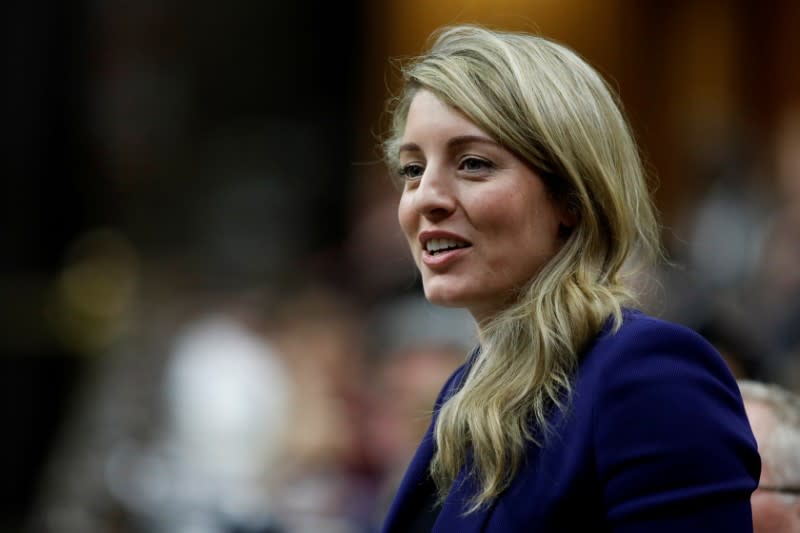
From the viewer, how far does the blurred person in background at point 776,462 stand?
2.17 m

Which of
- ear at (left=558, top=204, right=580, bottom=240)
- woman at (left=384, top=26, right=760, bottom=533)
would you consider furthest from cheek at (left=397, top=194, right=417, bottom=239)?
ear at (left=558, top=204, right=580, bottom=240)

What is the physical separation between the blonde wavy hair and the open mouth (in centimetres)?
12

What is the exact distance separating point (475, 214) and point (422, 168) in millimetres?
152

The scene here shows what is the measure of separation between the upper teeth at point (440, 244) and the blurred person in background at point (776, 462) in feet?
2.05

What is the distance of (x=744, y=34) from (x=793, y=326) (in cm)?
345

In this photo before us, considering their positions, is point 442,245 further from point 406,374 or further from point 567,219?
point 406,374

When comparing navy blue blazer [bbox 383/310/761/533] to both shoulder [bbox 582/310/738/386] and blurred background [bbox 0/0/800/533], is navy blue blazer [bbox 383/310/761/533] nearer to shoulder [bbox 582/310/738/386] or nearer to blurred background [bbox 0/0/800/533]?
shoulder [bbox 582/310/738/386]

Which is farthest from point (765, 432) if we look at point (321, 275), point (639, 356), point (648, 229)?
point (321, 275)

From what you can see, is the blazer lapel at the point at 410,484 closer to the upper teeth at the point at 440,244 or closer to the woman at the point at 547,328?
the woman at the point at 547,328

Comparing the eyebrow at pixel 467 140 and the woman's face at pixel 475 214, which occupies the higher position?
the eyebrow at pixel 467 140

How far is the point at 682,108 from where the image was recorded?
7.83 metres

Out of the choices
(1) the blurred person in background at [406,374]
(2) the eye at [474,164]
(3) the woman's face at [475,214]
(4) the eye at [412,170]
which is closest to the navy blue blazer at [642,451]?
(3) the woman's face at [475,214]

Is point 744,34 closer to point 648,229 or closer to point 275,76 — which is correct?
point 275,76

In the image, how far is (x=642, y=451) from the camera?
1.69 meters
